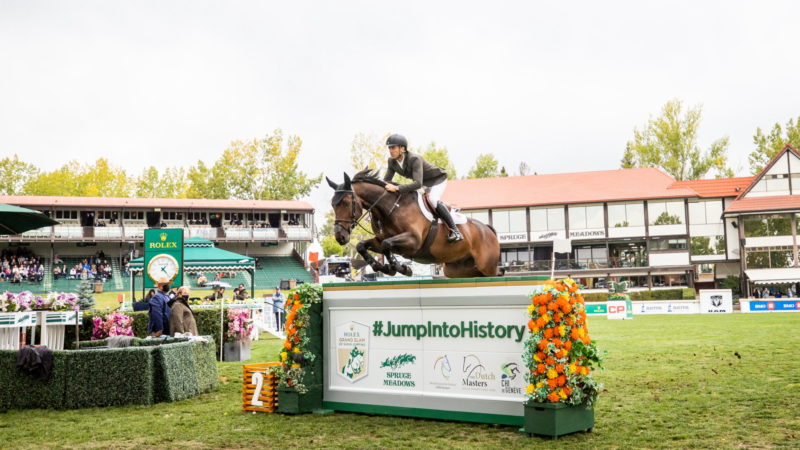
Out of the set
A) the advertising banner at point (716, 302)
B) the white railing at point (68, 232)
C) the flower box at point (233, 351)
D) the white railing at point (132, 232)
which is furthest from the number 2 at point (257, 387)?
the white railing at point (68, 232)

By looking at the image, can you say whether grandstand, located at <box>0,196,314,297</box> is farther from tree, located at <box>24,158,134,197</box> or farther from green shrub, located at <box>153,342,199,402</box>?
green shrub, located at <box>153,342,199,402</box>

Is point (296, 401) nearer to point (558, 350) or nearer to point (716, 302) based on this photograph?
point (558, 350)

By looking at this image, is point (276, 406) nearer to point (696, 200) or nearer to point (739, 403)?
point (739, 403)

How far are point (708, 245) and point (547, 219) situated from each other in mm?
11528

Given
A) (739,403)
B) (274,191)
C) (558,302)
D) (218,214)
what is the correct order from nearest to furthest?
(558,302) → (739,403) → (218,214) → (274,191)

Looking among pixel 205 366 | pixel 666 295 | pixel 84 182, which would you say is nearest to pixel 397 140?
pixel 205 366

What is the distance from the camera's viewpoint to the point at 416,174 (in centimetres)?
793

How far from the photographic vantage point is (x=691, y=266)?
157 feet

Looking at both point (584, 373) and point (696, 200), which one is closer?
point (584, 373)

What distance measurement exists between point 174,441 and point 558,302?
3.94 metres

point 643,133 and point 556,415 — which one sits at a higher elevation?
point 643,133

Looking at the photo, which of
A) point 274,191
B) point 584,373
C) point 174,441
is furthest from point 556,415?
point 274,191

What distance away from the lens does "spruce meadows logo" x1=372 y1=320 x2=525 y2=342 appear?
694cm

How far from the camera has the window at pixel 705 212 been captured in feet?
162
